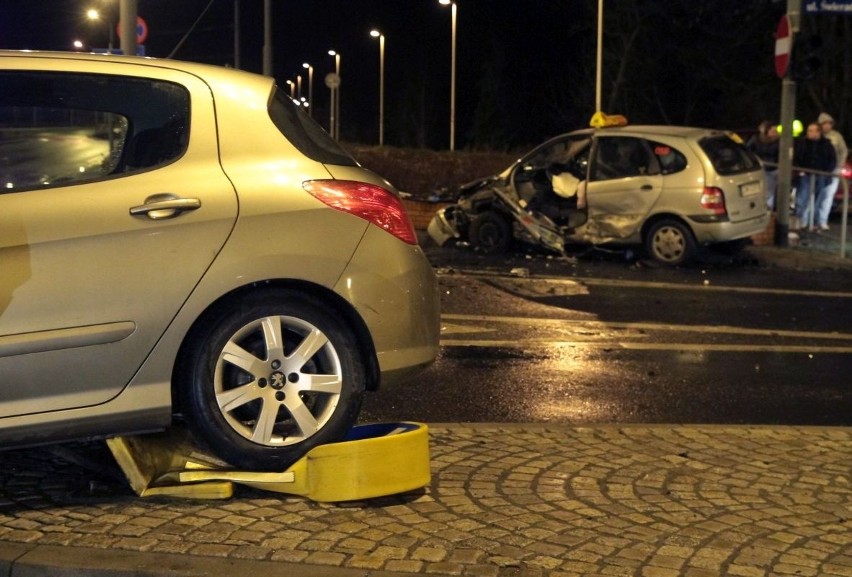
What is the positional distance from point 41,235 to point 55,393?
0.62 m

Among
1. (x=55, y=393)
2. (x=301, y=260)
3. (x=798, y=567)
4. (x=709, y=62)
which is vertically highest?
(x=709, y=62)

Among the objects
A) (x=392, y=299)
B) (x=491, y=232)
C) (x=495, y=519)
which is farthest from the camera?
(x=491, y=232)

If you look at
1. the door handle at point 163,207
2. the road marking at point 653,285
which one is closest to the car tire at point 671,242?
the road marking at point 653,285

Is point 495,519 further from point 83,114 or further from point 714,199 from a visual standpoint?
point 714,199

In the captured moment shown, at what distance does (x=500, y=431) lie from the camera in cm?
587

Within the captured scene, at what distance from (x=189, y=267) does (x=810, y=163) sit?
561 inches

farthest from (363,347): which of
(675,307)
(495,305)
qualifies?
(675,307)

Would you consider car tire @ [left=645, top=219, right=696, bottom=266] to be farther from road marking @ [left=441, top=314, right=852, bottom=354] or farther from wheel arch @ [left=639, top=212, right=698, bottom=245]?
road marking @ [left=441, top=314, right=852, bottom=354]

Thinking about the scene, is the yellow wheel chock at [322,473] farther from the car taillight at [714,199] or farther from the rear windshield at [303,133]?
the car taillight at [714,199]

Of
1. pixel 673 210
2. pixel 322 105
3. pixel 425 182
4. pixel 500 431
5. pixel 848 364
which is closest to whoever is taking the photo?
pixel 500 431

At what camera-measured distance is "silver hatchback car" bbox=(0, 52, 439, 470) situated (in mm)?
4500

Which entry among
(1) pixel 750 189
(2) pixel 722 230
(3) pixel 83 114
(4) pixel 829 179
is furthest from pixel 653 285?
(3) pixel 83 114

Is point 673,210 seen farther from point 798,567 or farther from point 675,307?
point 798,567

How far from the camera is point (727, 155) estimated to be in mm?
13805
